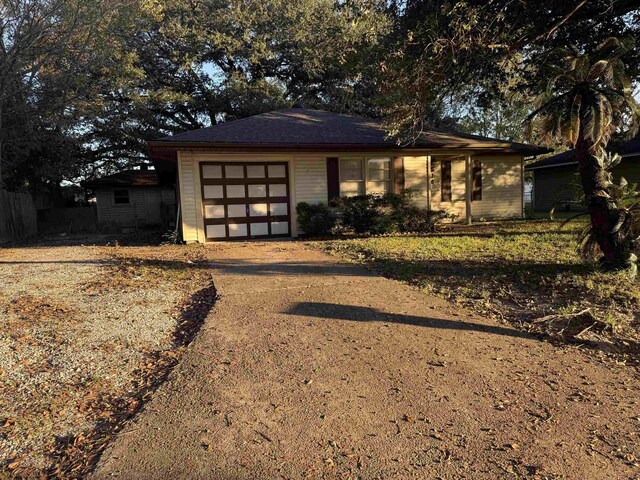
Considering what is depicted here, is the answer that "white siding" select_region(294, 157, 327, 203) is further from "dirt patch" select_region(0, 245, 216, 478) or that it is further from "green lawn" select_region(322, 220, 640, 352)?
"dirt patch" select_region(0, 245, 216, 478)

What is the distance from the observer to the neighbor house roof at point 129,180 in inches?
946

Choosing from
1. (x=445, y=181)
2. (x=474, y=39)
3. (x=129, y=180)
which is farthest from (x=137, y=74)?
(x=474, y=39)

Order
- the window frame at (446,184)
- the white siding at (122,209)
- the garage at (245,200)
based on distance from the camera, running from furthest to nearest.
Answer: the white siding at (122,209)
the window frame at (446,184)
the garage at (245,200)

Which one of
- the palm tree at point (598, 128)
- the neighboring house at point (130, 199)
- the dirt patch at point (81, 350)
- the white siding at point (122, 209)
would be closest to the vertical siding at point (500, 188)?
the palm tree at point (598, 128)

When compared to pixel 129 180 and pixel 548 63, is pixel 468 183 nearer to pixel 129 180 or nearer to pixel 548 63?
pixel 548 63

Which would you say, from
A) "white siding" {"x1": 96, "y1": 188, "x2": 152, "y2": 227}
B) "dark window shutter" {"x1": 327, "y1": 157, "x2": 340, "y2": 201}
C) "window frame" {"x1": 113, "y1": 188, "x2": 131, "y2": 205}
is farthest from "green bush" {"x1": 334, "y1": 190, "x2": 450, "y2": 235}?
"window frame" {"x1": 113, "y1": 188, "x2": 131, "y2": 205}

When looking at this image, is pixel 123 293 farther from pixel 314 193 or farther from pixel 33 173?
pixel 33 173

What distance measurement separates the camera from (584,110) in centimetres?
608

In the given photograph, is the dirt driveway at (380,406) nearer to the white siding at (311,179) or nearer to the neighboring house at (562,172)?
the white siding at (311,179)

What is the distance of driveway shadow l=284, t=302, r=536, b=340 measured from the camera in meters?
4.56

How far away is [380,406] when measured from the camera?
9.87 ft

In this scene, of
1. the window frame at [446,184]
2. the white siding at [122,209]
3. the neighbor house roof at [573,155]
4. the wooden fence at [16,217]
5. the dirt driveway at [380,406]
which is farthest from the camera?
the white siding at [122,209]

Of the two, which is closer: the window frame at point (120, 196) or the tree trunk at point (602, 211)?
the tree trunk at point (602, 211)

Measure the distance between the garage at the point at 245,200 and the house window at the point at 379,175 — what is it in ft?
8.90
